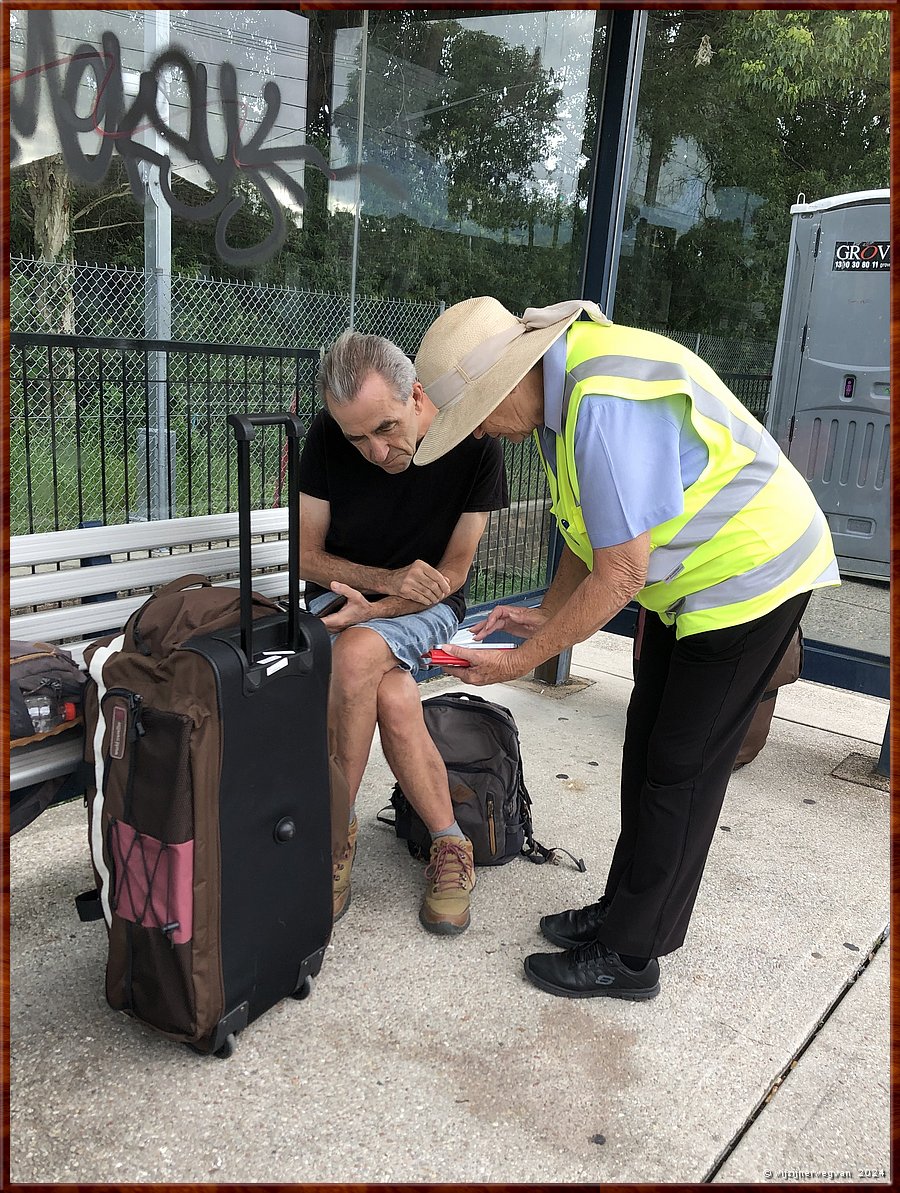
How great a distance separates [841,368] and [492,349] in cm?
256

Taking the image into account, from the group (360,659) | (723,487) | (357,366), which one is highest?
(357,366)

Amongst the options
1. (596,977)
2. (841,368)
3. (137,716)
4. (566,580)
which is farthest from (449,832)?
(841,368)

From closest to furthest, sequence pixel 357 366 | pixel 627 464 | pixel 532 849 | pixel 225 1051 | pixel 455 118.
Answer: pixel 627 464 < pixel 225 1051 < pixel 357 366 < pixel 532 849 < pixel 455 118

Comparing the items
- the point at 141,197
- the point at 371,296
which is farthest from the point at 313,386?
the point at 141,197

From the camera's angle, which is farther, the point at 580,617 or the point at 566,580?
the point at 566,580

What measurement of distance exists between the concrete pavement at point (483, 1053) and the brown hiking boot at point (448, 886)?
0.05 m

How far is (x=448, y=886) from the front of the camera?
2.29m

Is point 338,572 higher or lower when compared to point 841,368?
lower

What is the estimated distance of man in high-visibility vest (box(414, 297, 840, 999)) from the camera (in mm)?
1603

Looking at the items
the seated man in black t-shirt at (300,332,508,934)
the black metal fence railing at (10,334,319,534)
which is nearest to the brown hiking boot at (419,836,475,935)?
the seated man in black t-shirt at (300,332,508,934)

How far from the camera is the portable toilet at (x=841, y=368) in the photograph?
3.60m

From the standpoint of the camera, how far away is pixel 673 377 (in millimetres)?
1598

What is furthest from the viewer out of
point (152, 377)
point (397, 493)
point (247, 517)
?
point (152, 377)

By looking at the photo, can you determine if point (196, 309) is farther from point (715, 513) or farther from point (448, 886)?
point (715, 513)
